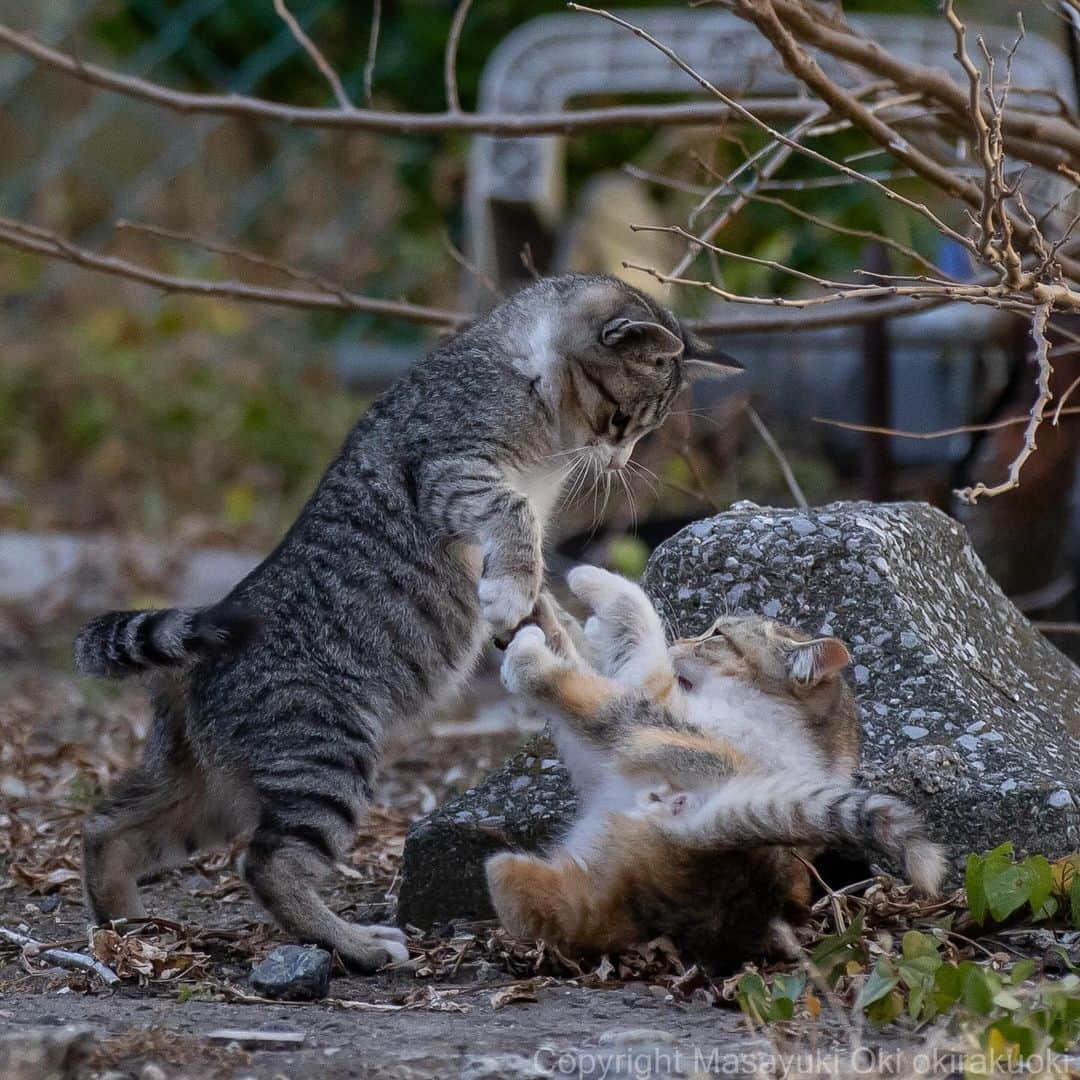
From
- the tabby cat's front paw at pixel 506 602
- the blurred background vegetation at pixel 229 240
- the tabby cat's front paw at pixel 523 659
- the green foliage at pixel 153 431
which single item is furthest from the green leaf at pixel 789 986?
the green foliage at pixel 153 431

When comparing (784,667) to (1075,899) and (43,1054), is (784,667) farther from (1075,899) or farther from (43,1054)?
(43,1054)

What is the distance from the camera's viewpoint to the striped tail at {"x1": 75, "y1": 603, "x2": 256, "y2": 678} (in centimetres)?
341

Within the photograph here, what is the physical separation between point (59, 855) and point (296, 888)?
1.17 meters

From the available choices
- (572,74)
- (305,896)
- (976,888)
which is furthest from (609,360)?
(572,74)

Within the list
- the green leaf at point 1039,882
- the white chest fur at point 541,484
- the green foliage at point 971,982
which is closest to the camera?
the green foliage at point 971,982

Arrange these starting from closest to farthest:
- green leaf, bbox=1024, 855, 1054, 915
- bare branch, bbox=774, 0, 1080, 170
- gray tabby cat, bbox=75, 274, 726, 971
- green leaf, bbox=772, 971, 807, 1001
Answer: green leaf, bbox=772, 971, 807, 1001
green leaf, bbox=1024, 855, 1054, 915
gray tabby cat, bbox=75, 274, 726, 971
bare branch, bbox=774, 0, 1080, 170

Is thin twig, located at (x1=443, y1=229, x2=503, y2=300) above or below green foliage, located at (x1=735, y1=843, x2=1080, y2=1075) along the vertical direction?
above

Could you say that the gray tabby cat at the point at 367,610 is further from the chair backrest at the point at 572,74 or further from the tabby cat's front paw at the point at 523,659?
the chair backrest at the point at 572,74

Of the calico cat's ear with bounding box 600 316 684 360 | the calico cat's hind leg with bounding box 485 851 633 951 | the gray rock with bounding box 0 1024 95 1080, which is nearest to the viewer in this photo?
the gray rock with bounding box 0 1024 95 1080

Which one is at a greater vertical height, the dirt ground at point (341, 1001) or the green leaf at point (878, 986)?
Result: the green leaf at point (878, 986)

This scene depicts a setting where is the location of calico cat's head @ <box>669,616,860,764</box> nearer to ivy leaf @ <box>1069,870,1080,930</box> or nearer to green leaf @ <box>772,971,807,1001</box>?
ivy leaf @ <box>1069,870,1080,930</box>

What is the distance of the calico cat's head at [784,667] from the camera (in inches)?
134

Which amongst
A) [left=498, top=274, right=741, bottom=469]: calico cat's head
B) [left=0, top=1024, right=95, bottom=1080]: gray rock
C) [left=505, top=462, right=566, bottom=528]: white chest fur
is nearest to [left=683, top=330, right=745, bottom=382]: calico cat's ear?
[left=498, top=274, right=741, bottom=469]: calico cat's head

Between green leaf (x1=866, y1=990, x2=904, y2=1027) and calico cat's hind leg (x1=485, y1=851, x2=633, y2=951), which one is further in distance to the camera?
calico cat's hind leg (x1=485, y1=851, x2=633, y2=951)
